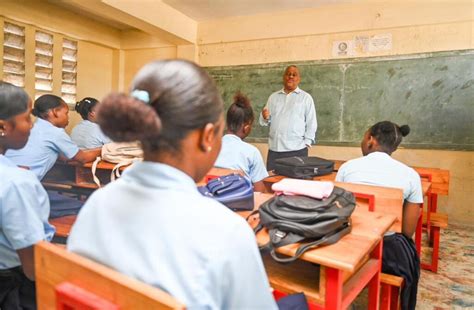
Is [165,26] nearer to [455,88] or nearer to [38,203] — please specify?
[455,88]

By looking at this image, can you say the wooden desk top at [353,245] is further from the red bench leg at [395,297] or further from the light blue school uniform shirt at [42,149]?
the light blue school uniform shirt at [42,149]

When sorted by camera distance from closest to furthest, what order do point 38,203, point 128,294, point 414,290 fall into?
point 128,294, point 38,203, point 414,290

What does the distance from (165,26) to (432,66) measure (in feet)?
10.3

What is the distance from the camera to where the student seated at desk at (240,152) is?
84.7 inches

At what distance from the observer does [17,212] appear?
999 mm

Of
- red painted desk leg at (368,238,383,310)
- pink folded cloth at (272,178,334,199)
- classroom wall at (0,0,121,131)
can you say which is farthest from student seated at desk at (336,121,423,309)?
classroom wall at (0,0,121,131)

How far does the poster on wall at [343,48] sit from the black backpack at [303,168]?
7.02ft

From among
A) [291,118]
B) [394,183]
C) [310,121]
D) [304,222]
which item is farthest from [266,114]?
[304,222]

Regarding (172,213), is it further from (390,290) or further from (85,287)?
(390,290)

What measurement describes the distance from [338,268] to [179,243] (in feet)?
1.79

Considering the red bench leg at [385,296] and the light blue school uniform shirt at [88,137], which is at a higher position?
the light blue school uniform shirt at [88,137]

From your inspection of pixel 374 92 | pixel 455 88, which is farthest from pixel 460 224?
pixel 374 92

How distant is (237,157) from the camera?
2148 mm

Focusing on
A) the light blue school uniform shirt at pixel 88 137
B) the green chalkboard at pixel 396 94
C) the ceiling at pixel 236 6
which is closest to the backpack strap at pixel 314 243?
the light blue school uniform shirt at pixel 88 137
